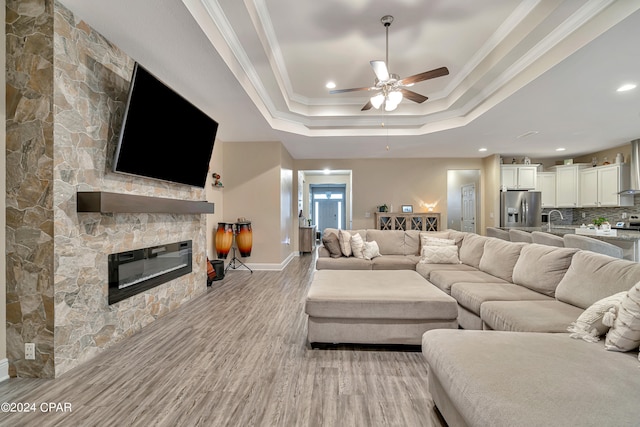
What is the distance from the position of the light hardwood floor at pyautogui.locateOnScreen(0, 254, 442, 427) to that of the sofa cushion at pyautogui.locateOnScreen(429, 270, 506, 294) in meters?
0.99

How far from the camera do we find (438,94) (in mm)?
4703

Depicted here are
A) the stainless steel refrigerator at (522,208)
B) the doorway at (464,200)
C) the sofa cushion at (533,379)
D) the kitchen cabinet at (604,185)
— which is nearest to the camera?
the sofa cushion at (533,379)

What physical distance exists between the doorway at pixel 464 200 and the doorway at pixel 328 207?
4.31 meters

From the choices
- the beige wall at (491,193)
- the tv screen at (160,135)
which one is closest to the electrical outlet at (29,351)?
the tv screen at (160,135)

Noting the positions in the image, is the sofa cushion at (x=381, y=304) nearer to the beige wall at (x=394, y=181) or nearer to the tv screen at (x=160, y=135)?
the tv screen at (x=160, y=135)

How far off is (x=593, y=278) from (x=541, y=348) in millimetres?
1039

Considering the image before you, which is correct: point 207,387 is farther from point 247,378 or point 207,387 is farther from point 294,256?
point 294,256

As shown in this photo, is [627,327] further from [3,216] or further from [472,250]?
[3,216]

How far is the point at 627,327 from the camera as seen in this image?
1.43 metres

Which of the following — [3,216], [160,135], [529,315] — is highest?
[160,135]

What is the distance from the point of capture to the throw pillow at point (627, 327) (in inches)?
55.4

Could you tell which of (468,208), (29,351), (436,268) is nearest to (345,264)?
(436,268)

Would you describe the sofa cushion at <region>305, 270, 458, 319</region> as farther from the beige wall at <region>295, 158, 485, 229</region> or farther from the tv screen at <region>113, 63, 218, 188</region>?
the beige wall at <region>295, 158, 485, 229</region>

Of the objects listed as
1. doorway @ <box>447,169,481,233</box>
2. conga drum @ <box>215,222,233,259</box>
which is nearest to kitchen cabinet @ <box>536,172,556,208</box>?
doorway @ <box>447,169,481,233</box>
